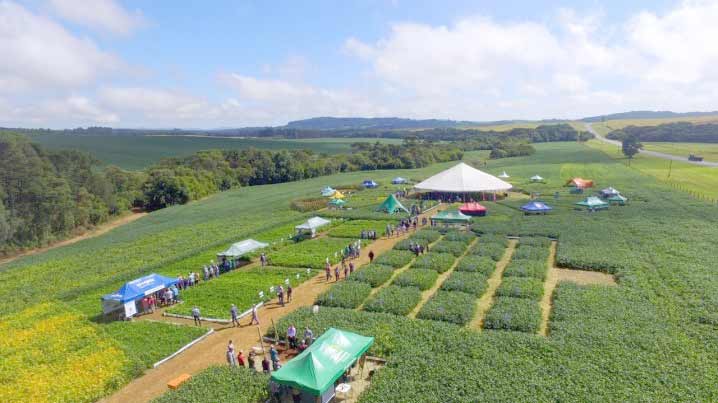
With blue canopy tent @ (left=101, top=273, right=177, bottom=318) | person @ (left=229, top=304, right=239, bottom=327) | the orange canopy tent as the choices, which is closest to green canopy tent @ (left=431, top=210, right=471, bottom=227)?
person @ (left=229, top=304, right=239, bottom=327)

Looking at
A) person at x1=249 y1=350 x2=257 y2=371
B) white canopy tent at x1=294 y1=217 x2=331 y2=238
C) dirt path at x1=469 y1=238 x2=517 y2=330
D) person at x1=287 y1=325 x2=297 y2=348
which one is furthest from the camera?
white canopy tent at x1=294 y1=217 x2=331 y2=238

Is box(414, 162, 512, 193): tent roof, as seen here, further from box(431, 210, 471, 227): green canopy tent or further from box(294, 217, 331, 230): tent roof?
box(294, 217, 331, 230): tent roof

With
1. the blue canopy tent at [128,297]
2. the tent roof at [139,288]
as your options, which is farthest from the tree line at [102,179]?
the tent roof at [139,288]

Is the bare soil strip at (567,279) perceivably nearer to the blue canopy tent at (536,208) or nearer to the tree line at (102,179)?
the blue canopy tent at (536,208)

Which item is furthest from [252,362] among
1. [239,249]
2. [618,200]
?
[618,200]

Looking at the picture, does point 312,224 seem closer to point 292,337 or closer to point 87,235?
point 292,337
